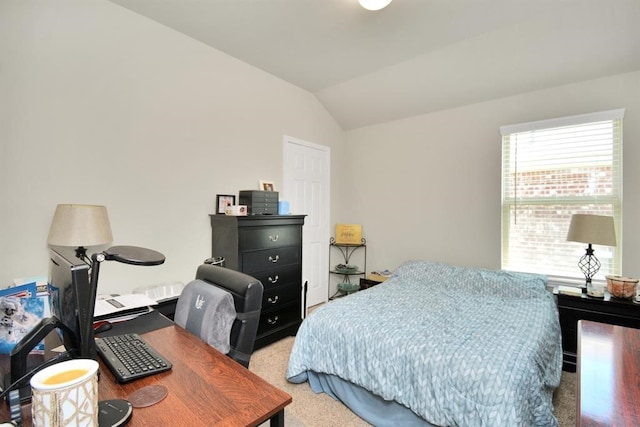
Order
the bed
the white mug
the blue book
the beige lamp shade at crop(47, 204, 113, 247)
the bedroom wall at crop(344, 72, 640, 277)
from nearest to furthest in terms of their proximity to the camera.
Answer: the white mug < the blue book < the bed < the beige lamp shade at crop(47, 204, 113, 247) < the bedroom wall at crop(344, 72, 640, 277)

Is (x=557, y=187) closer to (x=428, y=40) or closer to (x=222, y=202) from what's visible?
(x=428, y=40)

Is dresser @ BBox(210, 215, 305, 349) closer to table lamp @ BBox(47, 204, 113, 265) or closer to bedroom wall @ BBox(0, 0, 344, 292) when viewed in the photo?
bedroom wall @ BBox(0, 0, 344, 292)

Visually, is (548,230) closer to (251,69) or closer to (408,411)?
(408,411)

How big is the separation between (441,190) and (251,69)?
254 cm

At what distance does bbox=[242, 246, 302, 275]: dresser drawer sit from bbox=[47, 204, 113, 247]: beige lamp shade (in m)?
1.11

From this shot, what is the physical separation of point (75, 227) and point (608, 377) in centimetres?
262

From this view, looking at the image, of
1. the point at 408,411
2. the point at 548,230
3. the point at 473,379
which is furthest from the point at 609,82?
the point at 408,411

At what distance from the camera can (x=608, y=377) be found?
1057 mm

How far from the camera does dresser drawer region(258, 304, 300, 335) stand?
2902mm

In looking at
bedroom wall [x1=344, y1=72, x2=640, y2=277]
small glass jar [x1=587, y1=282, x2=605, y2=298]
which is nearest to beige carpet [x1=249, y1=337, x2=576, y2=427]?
small glass jar [x1=587, y1=282, x2=605, y2=298]

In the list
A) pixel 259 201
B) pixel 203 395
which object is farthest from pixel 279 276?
pixel 203 395

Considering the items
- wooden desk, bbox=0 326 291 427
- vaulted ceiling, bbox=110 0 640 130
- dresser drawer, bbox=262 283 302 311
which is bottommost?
dresser drawer, bbox=262 283 302 311

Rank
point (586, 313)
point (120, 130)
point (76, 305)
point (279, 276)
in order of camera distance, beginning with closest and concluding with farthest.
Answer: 1. point (76, 305)
2. point (120, 130)
3. point (586, 313)
4. point (279, 276)

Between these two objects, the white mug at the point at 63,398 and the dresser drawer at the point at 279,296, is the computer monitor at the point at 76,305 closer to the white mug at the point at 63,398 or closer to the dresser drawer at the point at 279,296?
the white mug at the point at 63,398
